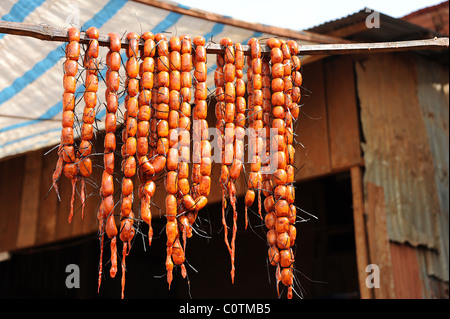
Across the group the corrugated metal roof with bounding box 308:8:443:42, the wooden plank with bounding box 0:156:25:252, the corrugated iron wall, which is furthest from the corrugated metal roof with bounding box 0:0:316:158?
the wooden plank with bounding box 0:156:25:252

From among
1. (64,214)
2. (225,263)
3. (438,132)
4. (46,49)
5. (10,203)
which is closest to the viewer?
(46,49)

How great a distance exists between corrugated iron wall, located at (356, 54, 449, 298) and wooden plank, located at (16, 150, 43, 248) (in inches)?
139

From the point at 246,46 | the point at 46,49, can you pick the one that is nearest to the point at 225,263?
the point at 46,49

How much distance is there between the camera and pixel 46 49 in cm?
377

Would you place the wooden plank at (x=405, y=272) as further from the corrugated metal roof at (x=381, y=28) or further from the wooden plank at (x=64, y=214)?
the wooden plank at (x=64, y=214)

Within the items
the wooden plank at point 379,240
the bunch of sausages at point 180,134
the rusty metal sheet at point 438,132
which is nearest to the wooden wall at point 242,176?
the wooden plank at point 379,240

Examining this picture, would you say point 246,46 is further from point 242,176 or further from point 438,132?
point 438,132

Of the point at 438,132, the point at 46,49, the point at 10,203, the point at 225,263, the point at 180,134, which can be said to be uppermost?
the point at 438,132

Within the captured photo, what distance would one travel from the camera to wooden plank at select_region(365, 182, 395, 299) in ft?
14.3

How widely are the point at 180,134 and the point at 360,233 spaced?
250cm

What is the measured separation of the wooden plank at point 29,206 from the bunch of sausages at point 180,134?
13.0 ft
